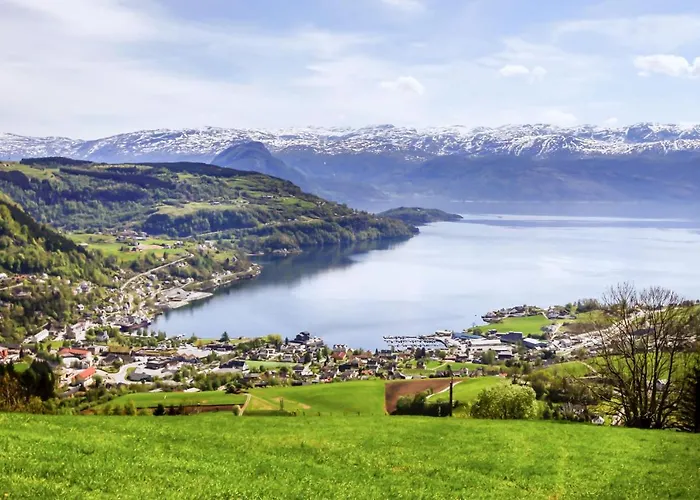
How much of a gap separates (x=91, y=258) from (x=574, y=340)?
85155 mm

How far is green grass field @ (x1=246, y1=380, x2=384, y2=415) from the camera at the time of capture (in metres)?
39.1

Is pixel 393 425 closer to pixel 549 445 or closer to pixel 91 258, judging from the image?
pixel 549 445

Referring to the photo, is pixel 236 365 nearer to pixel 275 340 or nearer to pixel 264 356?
pixel 264 356

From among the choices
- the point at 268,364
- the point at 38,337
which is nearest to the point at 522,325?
the point at 268,364

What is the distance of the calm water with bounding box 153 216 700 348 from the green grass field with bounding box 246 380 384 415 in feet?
101

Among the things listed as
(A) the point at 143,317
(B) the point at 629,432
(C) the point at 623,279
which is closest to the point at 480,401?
(B) the point at 629,432

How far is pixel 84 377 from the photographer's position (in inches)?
2218

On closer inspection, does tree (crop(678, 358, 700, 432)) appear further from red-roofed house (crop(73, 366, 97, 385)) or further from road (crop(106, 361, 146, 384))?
red-roofed house (crop(73, 366, 97, 385))

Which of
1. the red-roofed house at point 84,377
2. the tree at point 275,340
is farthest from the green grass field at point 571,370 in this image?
the red-roofed house at point 84,377

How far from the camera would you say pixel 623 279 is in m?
117

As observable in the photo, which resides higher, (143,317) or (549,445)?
(549,445)

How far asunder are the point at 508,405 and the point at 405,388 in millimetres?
17981

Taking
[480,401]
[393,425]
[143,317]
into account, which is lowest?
[143,317]

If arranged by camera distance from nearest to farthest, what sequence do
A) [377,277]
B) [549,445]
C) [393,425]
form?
[549,445] → [393,425] → [377,277]
